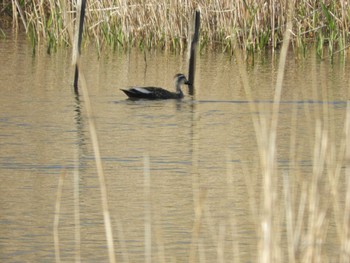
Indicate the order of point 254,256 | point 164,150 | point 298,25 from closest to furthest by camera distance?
point 254,256 < point 164,150 < point 298,25

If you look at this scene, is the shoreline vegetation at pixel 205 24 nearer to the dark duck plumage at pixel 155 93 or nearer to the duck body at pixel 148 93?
the dark duck plumage at pixel 155 93

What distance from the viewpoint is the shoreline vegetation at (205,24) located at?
15.4m

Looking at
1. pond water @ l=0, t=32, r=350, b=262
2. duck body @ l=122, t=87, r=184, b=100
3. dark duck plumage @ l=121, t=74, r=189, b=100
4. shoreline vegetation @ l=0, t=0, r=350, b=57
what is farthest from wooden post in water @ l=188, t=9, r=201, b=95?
shoreline vegetation @ l=0, t=0, r=350, b=57

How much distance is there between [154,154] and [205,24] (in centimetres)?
752

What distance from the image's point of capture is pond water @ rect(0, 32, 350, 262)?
6055mm

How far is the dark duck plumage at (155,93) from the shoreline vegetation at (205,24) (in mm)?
2924

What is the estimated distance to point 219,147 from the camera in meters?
9.09

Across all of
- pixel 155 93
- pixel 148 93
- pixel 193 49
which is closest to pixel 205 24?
pixel 193 49

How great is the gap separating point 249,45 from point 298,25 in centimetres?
76

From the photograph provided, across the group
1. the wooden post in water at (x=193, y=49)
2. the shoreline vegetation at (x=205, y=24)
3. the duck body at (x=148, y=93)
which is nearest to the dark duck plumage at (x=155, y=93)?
the duck body at (x=148, y=93)

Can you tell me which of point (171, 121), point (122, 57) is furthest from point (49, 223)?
point (122, 57)

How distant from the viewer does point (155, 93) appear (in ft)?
39.1

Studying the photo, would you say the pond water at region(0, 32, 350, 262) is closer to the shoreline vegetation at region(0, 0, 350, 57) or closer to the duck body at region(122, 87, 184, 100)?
the duck body at region(122, 87, 184, 100)

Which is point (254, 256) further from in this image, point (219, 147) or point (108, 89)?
point (108, 89)
